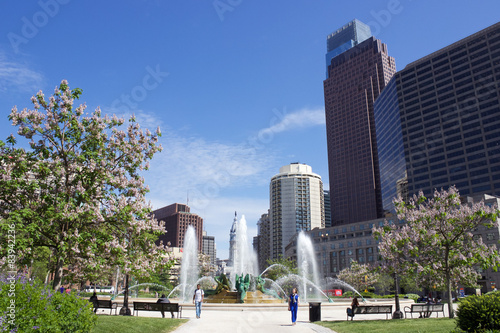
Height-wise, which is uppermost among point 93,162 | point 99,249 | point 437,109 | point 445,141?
point 437,109

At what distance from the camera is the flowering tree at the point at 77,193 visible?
15336mm

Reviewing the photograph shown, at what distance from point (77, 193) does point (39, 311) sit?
25.5ft

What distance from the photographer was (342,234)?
126 meters

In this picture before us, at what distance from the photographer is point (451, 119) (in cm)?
13512

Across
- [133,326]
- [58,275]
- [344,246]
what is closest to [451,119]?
[344,246]

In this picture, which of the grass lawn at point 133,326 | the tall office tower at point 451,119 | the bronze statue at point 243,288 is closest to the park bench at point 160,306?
the grass lawn at point 133,326

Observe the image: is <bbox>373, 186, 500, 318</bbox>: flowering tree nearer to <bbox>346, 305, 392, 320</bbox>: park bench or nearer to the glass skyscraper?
<bbox>346, 305, 392, 320</bbox>: park bench

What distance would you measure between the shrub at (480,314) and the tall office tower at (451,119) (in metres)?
124

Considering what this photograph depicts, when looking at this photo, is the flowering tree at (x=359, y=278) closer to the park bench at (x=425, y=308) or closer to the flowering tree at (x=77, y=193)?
the park bench at (x=425, y=308)

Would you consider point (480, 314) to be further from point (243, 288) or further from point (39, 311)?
point (243, 288)

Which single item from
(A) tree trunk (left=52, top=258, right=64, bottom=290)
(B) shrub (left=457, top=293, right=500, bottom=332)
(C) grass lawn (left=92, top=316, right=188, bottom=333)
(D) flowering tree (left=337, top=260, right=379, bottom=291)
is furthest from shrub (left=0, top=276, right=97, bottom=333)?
(D) flowering tree (left=337, top=260, right=379, bottom=291)

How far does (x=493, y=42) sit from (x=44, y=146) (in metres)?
153

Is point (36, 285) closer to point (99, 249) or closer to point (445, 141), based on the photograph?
point (99, 249)

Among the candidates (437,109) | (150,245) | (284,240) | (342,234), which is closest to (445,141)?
(437,109)
